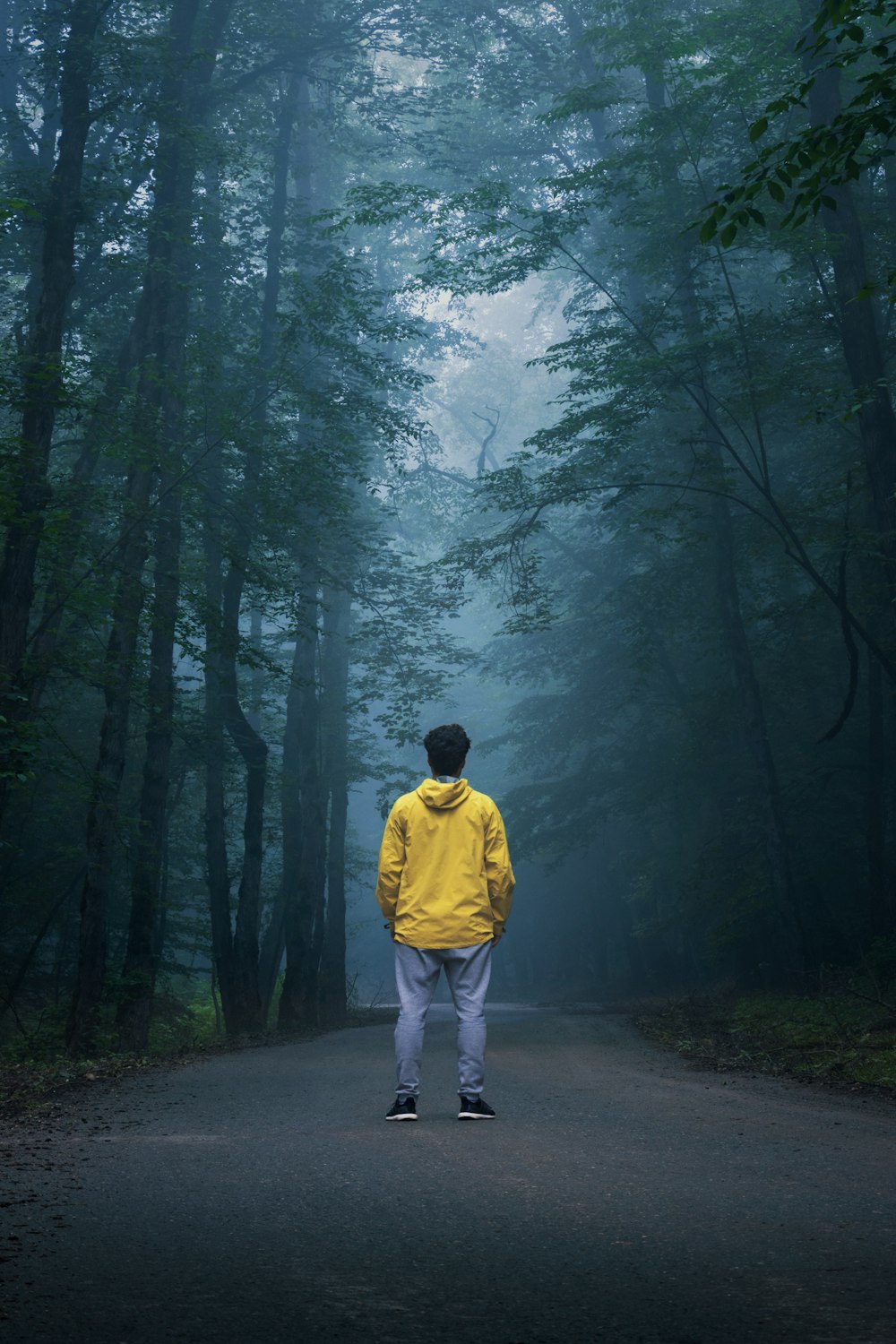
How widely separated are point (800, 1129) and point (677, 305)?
14.4 m

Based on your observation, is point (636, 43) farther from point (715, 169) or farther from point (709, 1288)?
point (709, 1288)

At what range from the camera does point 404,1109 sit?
654cm

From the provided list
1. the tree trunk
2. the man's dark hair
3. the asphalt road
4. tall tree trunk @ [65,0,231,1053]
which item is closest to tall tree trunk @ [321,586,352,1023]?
tall tree trunk @ [65,0,231,1053]

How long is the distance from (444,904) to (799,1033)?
6.62 m

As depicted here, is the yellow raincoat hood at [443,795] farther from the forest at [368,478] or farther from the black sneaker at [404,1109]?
the forest at [368,478]

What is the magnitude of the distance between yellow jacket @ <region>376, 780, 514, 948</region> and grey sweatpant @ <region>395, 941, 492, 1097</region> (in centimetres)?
11

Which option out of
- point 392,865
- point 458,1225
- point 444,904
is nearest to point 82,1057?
point 392,865

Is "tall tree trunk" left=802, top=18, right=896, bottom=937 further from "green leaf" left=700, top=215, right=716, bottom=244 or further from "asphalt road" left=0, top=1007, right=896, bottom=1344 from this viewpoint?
"asphalt road" left=0, top=1007, right=896, bottom=1344

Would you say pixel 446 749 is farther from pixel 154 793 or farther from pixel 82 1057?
pixel 154 793

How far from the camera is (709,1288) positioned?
324cm

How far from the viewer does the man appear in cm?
659

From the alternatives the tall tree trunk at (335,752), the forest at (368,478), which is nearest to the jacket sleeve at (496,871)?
the forest at (368,478)

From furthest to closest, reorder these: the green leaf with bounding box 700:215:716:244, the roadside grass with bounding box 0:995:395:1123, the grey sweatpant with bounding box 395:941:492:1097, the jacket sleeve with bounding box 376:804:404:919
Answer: the roadside grass with bounding box 0:995:395:1123 < the jacket sleeve with bounding box 376:804:404:919 < the grey sweatpant with bounding box 395:941:492:1097 < the green leaf with bounding box 700:215:716:244

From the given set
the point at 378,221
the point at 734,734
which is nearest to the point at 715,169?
the point at 378,221
